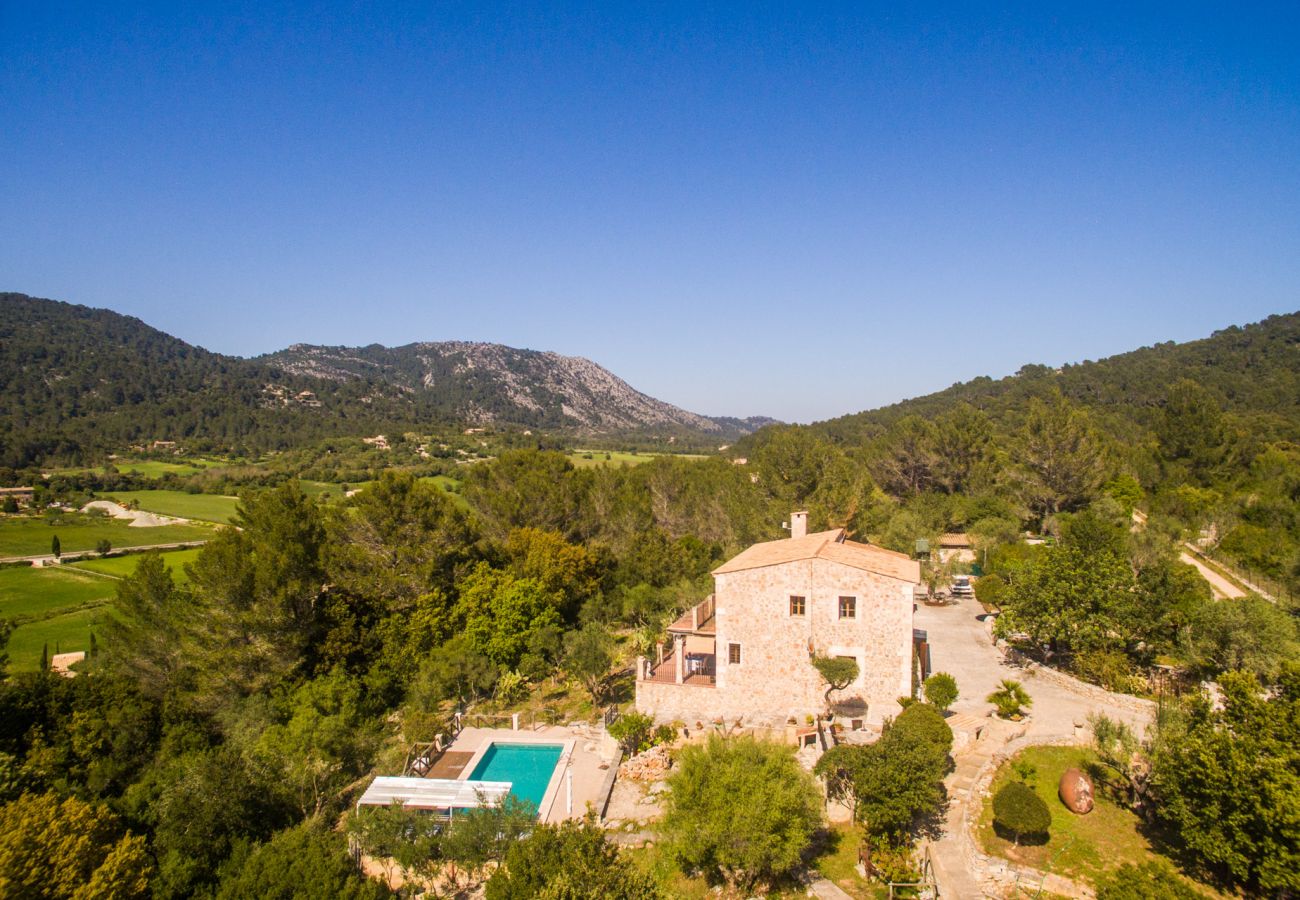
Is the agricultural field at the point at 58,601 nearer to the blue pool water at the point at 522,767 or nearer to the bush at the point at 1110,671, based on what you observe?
the blue pool water at the point at 522,767

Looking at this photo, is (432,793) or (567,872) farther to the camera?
(432,793)

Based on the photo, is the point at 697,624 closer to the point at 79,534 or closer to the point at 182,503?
the point at 79,534

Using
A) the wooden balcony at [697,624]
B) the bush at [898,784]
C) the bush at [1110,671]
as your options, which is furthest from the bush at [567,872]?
the bush at [1110,671]

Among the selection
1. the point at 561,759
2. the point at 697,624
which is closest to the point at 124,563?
the point at 561,759

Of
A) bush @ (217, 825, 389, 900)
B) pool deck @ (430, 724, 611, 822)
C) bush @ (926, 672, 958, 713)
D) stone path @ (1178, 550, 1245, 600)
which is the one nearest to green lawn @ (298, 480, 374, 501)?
pool deck @ (430, 724, 611, 822)

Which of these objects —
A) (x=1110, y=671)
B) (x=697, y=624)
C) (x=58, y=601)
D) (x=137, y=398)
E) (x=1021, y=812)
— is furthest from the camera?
(x=137, y=398)

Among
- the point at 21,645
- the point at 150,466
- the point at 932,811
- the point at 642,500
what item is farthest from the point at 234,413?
the point at 932,811

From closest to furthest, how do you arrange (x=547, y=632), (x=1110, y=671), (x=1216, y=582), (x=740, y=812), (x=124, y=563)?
(x=740, y=812)
(x=1110, y=671)
(x=547, y=632)
(x=1216, y=582)
(x=124, y=563)
